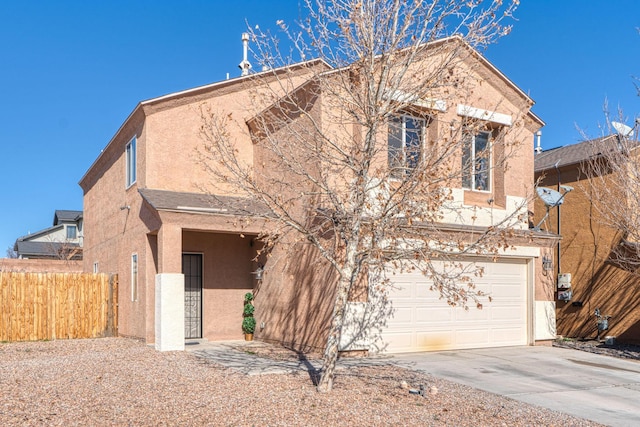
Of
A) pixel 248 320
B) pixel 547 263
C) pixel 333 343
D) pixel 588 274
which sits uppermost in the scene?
pixel 547 263

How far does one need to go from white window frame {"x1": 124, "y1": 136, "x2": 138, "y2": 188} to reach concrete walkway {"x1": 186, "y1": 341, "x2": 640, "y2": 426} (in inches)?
202

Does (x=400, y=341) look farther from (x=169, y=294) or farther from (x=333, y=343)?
(x=169, y=294)

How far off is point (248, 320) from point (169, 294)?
3.11 metres

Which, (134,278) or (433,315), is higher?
(134,278)

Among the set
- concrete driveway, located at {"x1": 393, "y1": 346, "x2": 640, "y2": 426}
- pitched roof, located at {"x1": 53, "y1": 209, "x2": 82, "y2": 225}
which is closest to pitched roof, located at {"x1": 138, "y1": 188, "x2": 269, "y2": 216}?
concrete driveway, located at {"x1": 393, "y1": 346, "x2": 640, "y2": 426}

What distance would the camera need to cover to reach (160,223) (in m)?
13.3

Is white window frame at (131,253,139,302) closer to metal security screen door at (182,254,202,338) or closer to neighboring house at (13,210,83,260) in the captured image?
metal security screen door at (182,254,202,338)

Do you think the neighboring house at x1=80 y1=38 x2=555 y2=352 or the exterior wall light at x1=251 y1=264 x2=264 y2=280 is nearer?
the neighboring house at x1=80 y1=38 x2=555 y2=352

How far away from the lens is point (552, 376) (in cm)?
1102

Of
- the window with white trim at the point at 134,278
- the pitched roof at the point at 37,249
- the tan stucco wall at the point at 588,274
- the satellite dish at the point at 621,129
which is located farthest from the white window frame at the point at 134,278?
the pitched roof at the point at 37,249

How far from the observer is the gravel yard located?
24.5 ft

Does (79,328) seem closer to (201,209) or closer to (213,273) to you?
(213,273)

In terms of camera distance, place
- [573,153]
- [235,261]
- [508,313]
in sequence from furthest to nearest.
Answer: [573,153] → [235,261] → [508,313]

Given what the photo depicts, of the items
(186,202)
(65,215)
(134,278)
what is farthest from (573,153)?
(65,215)
